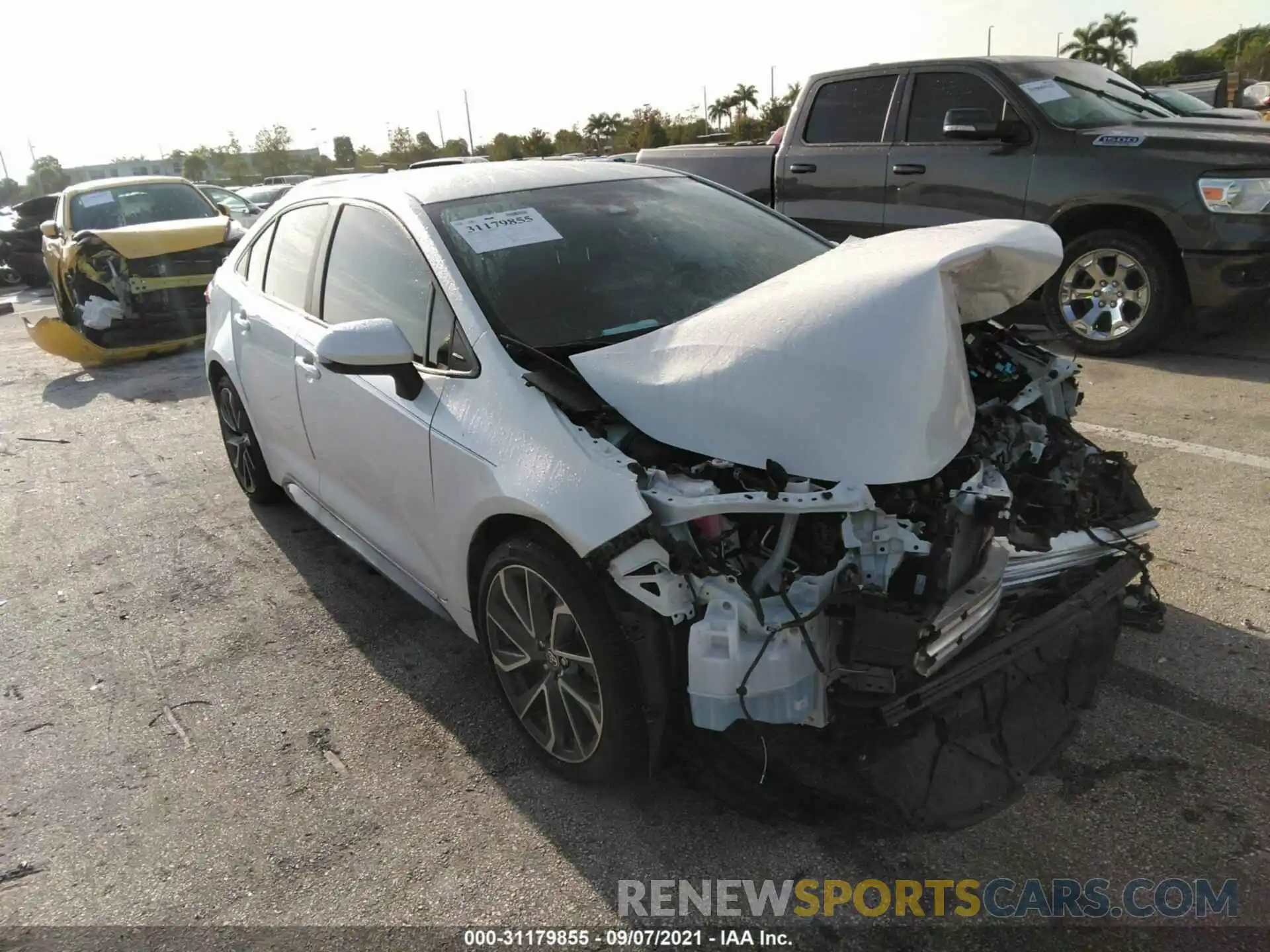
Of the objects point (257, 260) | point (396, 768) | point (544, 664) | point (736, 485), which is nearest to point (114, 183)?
point (257, 260)

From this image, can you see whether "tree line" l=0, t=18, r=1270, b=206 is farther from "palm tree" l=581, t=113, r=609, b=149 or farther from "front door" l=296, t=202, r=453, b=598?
"front door" l=296, t=202, r=453, b=598

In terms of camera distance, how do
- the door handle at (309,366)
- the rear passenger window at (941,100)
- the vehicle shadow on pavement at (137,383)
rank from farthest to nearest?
1. the vehicle shadow on pavement at (137,383)
2. the rear passenger window at (941,100)
3. the door handle at (309,366)

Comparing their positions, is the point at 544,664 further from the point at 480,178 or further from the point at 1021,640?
the point at 480,178

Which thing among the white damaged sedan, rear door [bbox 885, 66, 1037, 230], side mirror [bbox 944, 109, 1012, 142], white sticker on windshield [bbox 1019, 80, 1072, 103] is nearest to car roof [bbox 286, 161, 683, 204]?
the white damaged sedan

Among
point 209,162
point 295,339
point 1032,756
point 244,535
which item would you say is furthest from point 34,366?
point 209,162

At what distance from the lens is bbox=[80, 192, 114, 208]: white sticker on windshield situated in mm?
10438

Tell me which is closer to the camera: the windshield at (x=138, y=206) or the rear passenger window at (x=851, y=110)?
the rear passenger window at (x=851, y=110)

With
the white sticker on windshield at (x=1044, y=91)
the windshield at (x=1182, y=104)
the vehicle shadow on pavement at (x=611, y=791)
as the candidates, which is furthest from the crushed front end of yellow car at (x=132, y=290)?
the windshield at (x=1182, y=104)

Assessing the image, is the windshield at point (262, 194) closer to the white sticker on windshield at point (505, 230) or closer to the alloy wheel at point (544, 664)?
the white sticker on windshield at point (505, 230)

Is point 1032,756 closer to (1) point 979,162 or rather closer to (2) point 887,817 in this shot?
(2) point 887,817

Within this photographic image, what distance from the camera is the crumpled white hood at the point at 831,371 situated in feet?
7.82

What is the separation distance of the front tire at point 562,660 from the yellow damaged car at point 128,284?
8.04 meters

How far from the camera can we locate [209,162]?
69.0 meters

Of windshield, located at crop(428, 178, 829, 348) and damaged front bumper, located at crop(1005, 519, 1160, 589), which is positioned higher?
windshield, located at crop(428, 178, 829, 348)
